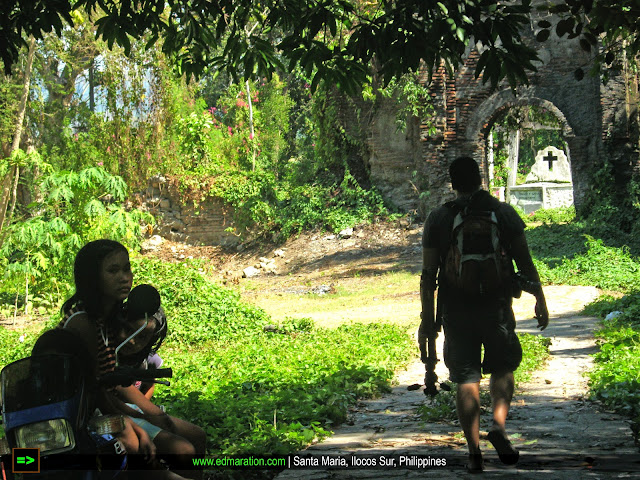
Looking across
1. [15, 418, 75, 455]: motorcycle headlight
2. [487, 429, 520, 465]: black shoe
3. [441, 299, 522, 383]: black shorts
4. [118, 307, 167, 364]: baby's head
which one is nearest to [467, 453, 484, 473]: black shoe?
[487, 429, 520, 465]: black shoe

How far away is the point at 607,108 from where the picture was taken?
20281mm

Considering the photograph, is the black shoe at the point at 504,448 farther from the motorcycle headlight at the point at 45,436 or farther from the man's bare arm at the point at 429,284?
the motorcycle headlight at the point at 45,436

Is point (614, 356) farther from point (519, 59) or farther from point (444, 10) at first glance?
point (444, 10)

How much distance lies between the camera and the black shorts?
4.16m

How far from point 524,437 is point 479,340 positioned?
1007mm

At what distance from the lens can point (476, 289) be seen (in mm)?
4105

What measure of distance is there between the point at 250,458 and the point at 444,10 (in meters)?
2.82

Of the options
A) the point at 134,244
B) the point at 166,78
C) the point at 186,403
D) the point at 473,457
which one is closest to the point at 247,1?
the point at 186,403

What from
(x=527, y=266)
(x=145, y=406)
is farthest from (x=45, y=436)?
(x=527, y=266)

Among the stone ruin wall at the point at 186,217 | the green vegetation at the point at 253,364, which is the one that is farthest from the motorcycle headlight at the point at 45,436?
the stone ruin wall at the point at 186,217

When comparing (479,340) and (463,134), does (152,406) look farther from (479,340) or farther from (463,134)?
(463,134)

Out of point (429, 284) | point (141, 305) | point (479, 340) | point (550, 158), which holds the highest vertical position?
point (550, 158)

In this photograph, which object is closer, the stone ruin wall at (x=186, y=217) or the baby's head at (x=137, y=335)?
the baby's head at (x=137, y=335)

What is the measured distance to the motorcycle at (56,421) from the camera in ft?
7.71
